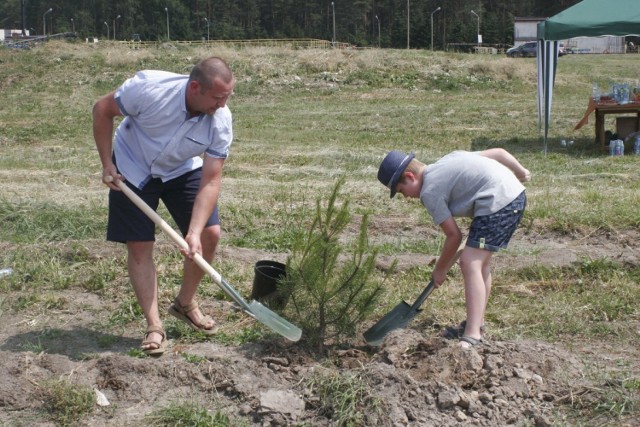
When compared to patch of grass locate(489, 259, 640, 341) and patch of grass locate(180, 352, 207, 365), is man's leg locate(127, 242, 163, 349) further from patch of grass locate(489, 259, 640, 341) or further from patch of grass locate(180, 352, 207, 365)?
patch of grass locate(489, 259, 640, 341)

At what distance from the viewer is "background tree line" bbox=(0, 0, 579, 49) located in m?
84.3

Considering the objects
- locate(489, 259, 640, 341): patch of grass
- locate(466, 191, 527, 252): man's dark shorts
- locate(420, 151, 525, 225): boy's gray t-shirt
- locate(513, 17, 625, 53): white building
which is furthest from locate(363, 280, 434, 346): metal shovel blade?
locate(513, 17, 625, 53): white building

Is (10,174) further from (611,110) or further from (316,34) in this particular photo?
(316,34)

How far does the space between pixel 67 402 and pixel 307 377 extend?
108 centimetres

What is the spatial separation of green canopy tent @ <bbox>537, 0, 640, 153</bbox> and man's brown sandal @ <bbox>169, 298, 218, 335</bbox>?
8.60 meters

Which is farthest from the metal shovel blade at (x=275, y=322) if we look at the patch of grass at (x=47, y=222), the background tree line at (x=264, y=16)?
the background tree line at (x=264, y=16)

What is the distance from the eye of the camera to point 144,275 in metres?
4.44

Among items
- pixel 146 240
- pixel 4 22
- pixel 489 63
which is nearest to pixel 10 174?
pixel 146 240

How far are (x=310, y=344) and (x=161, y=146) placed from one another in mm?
1281

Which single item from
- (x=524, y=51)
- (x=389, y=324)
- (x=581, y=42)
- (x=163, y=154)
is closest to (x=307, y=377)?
(x=389, y=324)

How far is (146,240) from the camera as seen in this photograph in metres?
4.39

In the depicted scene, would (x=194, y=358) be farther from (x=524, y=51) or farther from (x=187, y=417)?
(x=524, y=51)

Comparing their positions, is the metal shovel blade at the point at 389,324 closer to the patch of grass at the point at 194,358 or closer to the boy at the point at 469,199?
the boy at the point at 469,199

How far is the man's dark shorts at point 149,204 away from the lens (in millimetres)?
4336
